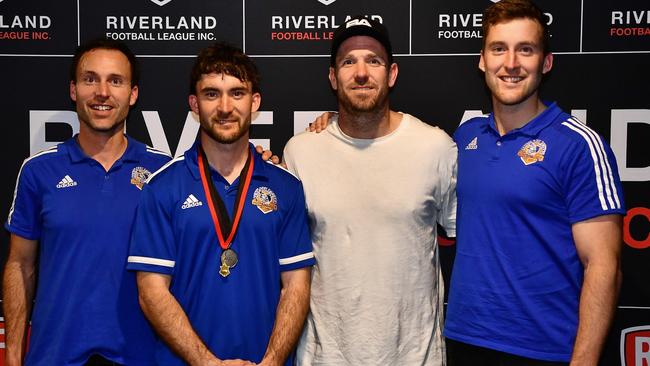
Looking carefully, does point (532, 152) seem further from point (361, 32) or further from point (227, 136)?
point (227, 136)

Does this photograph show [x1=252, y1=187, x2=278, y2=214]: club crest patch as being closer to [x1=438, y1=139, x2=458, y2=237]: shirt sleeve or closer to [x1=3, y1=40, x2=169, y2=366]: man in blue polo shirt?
[x1=3, y1=40, x2=169, y2=366]: man in blue polo shirt

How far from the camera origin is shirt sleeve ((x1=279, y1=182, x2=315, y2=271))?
8.03 feet

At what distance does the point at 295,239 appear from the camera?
246 centimetres

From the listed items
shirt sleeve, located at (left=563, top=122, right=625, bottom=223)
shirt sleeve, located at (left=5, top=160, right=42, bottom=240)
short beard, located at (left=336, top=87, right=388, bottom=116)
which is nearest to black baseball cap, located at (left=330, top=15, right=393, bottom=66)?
short beard, located at (left=336, top=87, right=388, bottom=116)

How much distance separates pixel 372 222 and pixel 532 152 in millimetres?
606

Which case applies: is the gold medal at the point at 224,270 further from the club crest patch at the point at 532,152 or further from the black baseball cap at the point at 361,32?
the club crest patch at the point at 532,152

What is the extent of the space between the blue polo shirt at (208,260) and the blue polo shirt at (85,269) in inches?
6.3

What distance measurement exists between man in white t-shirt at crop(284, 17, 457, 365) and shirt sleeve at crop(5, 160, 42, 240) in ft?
3.22

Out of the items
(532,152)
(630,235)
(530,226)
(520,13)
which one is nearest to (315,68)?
(520,13)

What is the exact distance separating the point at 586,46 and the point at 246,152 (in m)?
1.73

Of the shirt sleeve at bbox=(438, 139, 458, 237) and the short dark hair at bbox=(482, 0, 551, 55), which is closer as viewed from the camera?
the short dark hair at bbox=(482, 0, 551, 55)

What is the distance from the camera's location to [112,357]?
2.44 m

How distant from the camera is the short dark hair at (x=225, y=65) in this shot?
7.99 ft

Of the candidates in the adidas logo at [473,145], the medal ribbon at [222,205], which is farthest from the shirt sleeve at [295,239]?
the adidas logo at [473,145]
